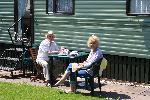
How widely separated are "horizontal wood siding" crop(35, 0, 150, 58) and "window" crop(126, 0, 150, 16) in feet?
0.42

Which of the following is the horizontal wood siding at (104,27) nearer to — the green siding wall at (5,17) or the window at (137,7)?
the window at (137,7)

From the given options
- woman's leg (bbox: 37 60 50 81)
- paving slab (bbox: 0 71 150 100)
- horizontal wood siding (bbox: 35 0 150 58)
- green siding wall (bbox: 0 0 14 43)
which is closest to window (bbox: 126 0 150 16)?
horizontal wood siding (bbox: 35 0 150 58)

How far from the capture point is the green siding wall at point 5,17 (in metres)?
16.8

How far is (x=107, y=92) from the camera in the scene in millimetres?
11852

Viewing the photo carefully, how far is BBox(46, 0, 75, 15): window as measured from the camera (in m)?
14.8

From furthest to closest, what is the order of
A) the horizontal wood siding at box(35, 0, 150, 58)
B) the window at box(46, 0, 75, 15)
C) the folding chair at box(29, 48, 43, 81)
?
the window at box(46, 0, 75, 15) < the folding chair at box(29, 48, 43, 81) < the horizontal wood siding at box(35, 0, 150, 58)

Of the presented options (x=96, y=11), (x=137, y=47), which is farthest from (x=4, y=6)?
(x=137, y=47)

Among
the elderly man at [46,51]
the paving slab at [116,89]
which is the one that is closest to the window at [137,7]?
the paving slab at [116,89]

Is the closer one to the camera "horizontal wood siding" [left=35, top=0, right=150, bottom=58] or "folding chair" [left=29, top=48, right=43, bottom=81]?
"horizontal wood siding" [left=35, top=0, right=150, bottom=58]

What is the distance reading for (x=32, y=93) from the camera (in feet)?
37.3

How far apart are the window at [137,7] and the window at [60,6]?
2.12 meters

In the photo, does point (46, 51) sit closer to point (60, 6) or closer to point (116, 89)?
point (116, 89)

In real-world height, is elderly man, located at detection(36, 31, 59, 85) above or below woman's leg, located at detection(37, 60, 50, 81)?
above

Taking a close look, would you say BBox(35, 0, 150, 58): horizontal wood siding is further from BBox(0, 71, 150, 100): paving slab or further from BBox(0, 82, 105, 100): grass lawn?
BBox(0, 82, 105, 100): grass lawn
